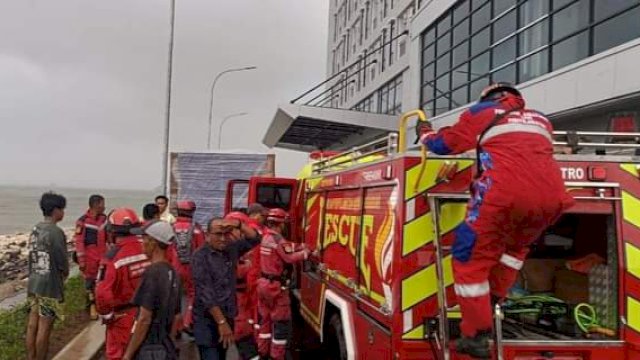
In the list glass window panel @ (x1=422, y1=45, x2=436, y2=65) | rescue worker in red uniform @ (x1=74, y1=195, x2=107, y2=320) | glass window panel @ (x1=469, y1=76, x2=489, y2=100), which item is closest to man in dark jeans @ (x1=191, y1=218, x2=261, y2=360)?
rescue worker in red uniform @ (x1=74, y1=195, x2=107, y2=320)

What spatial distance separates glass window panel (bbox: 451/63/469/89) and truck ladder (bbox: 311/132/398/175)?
13.2 metres

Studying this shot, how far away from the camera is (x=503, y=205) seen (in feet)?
11.5

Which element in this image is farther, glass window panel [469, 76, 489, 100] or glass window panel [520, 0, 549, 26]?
glass window panel [469, 76, 489, 100]

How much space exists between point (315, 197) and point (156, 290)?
10.5 ft

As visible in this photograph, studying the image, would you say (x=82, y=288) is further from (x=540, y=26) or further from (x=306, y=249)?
(x=540, y=26)

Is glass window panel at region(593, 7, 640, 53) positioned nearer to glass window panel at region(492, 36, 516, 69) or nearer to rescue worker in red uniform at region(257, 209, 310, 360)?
glass window panel at region(492, 36, 516, 69)

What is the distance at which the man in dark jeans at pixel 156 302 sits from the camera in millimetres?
4398

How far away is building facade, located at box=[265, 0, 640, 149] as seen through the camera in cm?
1190

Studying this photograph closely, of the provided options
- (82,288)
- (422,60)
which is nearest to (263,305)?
(82,288)

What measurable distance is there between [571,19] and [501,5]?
4.08 m

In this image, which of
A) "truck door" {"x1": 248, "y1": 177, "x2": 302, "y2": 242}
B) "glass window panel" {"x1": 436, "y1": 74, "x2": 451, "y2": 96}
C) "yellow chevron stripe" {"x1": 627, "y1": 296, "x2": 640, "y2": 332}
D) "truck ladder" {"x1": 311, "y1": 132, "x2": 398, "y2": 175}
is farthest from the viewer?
"glass window panel" {"x1": 436, "y1": 74, "x2": 451, "y2": 96}

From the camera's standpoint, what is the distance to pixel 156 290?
4418 mm

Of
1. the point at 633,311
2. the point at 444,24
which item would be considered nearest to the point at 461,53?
the point at 444,24

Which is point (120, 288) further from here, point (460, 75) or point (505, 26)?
point (460, 75)
